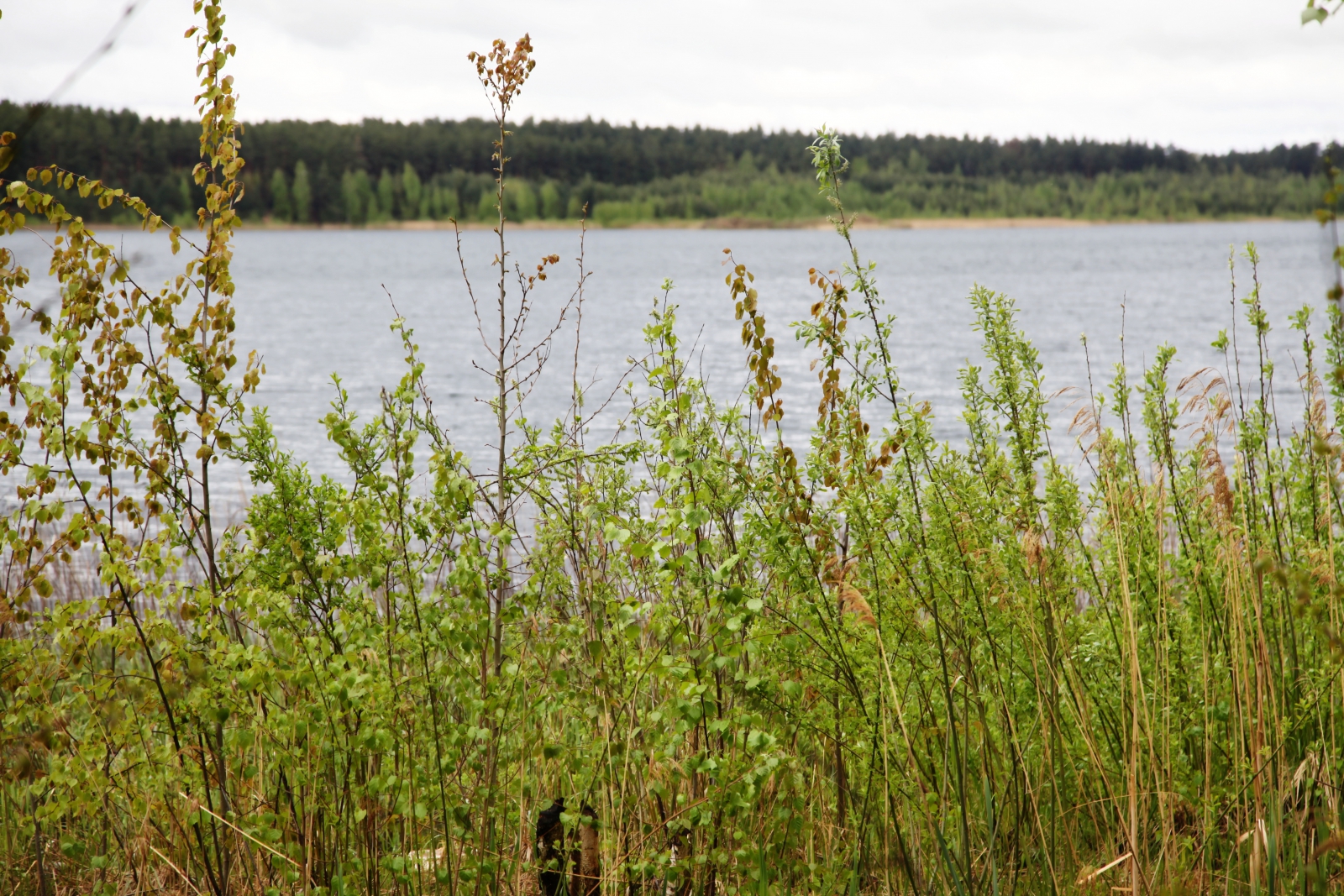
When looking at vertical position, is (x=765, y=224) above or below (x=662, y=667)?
above

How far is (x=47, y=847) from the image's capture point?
4.23 metres

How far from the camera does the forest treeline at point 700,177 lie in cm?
9650

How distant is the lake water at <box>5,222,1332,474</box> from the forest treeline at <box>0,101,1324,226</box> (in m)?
5.31

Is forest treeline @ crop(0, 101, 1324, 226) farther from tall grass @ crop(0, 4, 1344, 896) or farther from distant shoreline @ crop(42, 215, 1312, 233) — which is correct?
tall grass @ crop(0, 4, 1344, 896)

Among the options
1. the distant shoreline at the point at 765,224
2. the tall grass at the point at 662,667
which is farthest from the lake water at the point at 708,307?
the distant shoreline at the point at 765,224

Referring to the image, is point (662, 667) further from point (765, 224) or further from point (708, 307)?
point (765, 224)

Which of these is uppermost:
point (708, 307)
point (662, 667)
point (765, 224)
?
point (765, 224)

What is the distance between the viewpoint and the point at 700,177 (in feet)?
378

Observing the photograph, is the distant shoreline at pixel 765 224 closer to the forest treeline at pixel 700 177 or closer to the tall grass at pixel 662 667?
the forest treeline at pixel 700 177

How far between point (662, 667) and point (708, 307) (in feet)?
121

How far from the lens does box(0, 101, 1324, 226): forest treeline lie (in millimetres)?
96500

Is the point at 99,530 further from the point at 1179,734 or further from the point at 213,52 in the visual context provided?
the point at 1179,734

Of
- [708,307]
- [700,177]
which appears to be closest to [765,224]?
[700,177]

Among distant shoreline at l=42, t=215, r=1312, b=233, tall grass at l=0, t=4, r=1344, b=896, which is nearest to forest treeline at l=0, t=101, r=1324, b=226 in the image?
distant shoreline at l=42, t=215, r=1312, b=233
